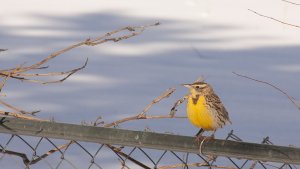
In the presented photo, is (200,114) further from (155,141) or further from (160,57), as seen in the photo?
(160,57)

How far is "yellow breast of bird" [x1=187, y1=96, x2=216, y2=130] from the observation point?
139 inches

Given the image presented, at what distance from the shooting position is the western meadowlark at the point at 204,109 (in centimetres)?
355

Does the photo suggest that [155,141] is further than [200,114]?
No

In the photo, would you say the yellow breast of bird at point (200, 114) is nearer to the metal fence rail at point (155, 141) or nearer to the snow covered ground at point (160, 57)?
the metal fence rail at point (155, 141)

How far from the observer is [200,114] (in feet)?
11.6

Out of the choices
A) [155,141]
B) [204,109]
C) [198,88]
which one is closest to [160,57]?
[198,88]

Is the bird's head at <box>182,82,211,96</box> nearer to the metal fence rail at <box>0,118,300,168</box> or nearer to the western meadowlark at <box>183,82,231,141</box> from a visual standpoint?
the western meadowlark at <box>183,82,231,141</box>

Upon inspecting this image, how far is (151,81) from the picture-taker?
26.1 ft

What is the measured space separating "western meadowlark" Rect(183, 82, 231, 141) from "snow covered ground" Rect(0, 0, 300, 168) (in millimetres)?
2766

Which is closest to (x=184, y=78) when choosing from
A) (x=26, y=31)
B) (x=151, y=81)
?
(x=151, y=81)

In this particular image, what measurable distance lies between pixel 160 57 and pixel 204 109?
5.29 metres

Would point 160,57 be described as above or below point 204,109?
below

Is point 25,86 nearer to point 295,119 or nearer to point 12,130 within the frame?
point 295,119

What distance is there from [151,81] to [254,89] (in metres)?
0.97
